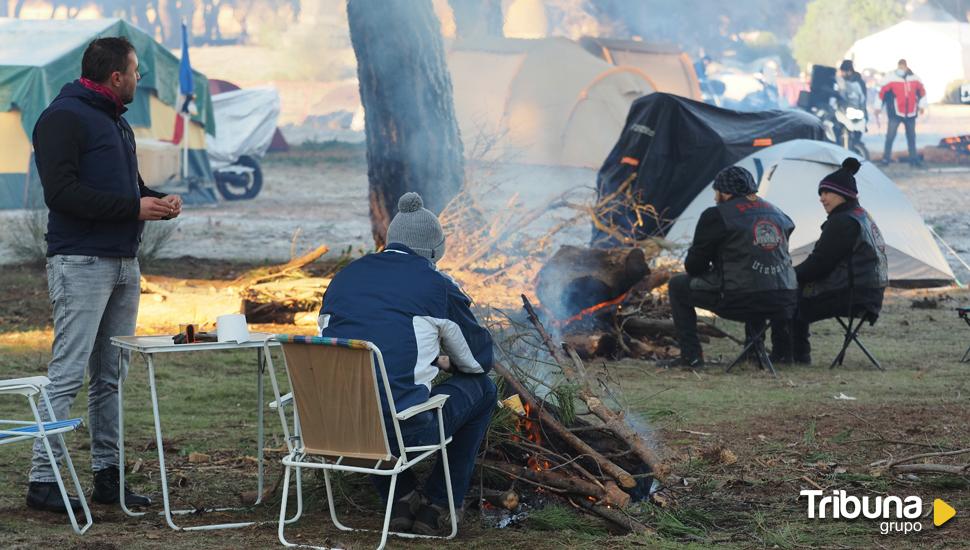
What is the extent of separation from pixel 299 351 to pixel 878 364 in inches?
219

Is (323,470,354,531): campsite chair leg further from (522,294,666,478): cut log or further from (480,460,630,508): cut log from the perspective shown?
(522,294,666,478): cut log

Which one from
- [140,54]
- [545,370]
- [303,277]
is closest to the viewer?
[545,370]

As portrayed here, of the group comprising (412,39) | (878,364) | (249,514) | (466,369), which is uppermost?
(412,39)

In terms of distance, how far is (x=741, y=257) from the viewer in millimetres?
8430

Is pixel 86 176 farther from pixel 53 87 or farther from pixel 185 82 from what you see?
pixel 185 82

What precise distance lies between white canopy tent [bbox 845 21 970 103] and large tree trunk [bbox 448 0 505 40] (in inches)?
530

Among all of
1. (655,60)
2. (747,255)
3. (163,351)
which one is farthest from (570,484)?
(655,60)

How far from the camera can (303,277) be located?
34.8 feet

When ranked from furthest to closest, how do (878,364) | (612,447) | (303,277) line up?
(303,277) < (878,364) < (612,447)

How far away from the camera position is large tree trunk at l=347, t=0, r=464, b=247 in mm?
12023

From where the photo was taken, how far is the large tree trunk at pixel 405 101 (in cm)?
1202

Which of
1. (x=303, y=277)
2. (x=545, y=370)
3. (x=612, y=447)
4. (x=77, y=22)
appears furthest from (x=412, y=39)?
(x=77, y=22)

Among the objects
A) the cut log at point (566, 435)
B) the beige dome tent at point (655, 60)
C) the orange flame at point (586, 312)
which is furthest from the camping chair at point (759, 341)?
the beige dome tent at point (655, 60)

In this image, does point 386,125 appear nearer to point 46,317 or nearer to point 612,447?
point 46,317
